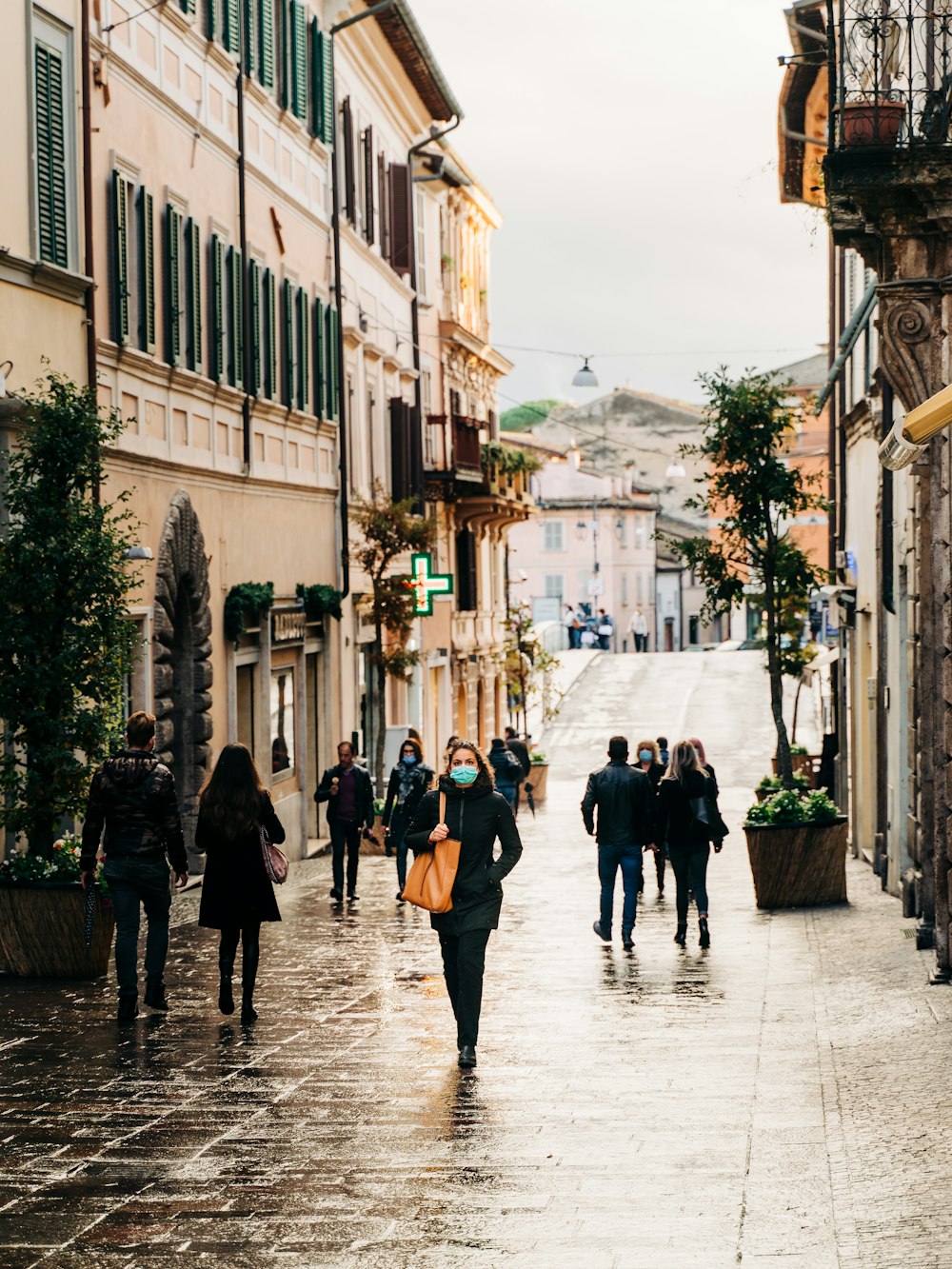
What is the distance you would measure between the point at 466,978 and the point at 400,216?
29.0m

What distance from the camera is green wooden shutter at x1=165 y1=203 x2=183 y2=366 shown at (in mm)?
20562

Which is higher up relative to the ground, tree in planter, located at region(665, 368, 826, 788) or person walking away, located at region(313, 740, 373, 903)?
tree in planter, located at region(665, 368, 826, 788)

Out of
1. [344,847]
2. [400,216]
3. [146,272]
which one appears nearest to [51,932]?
[344,847]

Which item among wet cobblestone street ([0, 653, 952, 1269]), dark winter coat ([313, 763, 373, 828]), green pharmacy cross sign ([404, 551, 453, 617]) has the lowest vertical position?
wet cobblestone street ([0, 653, 952, 1269])

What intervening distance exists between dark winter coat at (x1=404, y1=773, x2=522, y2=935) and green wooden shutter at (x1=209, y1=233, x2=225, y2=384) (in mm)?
12624

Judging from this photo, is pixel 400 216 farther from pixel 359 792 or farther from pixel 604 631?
pixel 604 631

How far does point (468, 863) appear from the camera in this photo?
10805 millimetres

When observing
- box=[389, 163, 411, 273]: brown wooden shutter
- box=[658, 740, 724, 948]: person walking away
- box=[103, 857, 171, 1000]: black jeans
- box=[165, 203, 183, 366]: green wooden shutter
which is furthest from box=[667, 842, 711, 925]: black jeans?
box=[389, 163, 411, 273]: brown wooden shutter

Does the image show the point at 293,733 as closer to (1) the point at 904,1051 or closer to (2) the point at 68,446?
(2) the point at 68,446

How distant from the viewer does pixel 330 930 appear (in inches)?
691

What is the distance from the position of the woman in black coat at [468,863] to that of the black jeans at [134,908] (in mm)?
1815

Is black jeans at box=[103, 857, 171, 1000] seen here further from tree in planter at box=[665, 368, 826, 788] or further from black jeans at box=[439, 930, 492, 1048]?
tree in planter at box=[665, 368, 826, 788]

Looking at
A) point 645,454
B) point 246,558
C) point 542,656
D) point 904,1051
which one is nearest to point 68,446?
point 904,1051

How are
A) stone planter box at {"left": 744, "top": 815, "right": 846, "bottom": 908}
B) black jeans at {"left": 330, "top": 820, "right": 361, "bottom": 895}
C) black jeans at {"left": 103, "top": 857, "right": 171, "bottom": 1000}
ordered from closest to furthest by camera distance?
black jeans at {"left": 103, "top": 857, "right": 171, "bottom": 1000}, stone planter box at {"left": 744, "top": 815, "right": 846, "bottom": 908}, black jeans at {"left": 330, "top": 820, "right": 361, "bottom": 895}
